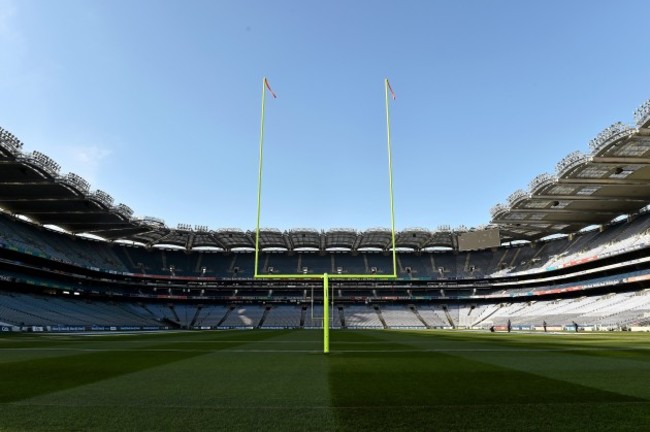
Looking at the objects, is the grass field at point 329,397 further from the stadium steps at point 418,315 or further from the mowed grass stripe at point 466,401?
the stadium steps at point 418,315

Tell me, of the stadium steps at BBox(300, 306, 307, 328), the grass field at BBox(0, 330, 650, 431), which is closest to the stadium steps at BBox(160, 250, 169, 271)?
the stadium steps at BBox(300, 306, 307, 328)

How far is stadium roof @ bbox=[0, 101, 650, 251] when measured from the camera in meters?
33.8

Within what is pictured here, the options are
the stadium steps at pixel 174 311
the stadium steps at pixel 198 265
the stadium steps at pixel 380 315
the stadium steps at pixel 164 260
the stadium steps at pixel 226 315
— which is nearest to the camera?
the stadium steps at pixel 226 315

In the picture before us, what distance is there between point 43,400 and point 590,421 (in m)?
6.64

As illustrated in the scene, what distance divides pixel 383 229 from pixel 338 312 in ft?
52.3

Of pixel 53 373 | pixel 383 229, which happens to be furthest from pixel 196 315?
pixel 53 373

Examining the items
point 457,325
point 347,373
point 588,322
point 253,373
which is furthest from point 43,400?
point 457,325

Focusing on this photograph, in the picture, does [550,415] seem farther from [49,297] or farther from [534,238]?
[534,238]

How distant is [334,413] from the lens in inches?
175

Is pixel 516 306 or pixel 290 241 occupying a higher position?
pixel 290 241

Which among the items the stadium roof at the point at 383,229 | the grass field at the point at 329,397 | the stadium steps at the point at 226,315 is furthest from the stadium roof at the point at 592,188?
the stadium steps at the point at 226,315

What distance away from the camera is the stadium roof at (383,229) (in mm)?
33844

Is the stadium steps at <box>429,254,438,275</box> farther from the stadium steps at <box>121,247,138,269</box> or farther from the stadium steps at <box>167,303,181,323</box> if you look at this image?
the stadium steps at <box>121,247,138,269</box>

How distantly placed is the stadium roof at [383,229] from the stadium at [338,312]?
0.25 metres
